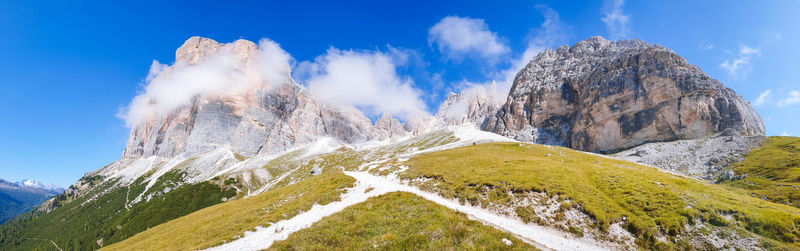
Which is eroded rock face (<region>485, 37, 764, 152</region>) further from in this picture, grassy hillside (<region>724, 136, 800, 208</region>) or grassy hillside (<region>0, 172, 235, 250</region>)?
grassy hillside (<region>0, 172, 235, 250</region>)

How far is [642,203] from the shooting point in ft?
65.8

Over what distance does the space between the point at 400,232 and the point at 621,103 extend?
169 metres

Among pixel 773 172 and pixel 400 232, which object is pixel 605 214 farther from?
pixel 773 172

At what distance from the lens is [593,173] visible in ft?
100

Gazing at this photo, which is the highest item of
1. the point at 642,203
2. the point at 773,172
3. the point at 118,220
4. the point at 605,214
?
the point at 773,172

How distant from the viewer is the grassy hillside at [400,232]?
1351 centimetres

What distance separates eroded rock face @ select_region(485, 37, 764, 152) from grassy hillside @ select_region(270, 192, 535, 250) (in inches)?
5685

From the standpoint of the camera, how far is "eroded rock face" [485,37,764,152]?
110 m

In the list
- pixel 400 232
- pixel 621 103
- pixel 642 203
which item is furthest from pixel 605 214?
pixel 621 103

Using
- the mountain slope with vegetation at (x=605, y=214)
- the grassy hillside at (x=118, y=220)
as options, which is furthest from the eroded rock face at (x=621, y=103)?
the grassy hillside at (x=118, y=220)

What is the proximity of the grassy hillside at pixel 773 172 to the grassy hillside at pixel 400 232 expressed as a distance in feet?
128

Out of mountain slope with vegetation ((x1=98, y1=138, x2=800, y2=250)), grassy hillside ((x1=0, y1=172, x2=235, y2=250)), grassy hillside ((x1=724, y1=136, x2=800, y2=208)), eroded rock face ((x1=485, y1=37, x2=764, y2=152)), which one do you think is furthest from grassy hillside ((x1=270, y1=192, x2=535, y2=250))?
grassy hillside ((x1=0, y1=172, x2=235, y2=250))

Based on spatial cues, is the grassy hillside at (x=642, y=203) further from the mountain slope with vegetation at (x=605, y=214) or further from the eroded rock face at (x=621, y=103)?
the eroded rock face at (x=621, y=103)

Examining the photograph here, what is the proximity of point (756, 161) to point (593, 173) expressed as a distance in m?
63.2
